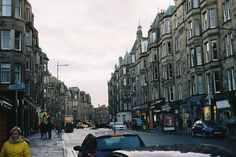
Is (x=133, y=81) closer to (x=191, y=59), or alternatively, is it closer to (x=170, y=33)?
(x=170, y=33)

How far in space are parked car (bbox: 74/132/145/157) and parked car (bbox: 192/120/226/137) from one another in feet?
76.3

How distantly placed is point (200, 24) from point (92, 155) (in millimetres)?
38885

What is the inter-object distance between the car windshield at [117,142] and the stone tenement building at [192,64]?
23933 millimetres

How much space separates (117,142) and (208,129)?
2395 centimetres

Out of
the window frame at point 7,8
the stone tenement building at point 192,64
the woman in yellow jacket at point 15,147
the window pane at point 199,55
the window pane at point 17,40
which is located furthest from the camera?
the window pane at point 199,55

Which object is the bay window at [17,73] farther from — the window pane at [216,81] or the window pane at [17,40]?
the window pane at [216,81]

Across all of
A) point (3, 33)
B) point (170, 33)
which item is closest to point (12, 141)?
point (3, 33)

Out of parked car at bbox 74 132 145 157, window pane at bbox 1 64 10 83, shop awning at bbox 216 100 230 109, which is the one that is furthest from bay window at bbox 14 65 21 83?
parked car at bbox 74 132 145 157

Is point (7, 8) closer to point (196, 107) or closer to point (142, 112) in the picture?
point (196, 107)

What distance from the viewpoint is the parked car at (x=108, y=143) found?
9344mm

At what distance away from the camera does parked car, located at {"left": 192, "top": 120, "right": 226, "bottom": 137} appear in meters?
31.9

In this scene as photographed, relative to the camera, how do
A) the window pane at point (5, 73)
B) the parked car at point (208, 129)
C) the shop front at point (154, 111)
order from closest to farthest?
the parked car at point (208, 129), the window pane at point (5, 73), the shop front at point (154, 111)

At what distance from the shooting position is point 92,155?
9.23 metres

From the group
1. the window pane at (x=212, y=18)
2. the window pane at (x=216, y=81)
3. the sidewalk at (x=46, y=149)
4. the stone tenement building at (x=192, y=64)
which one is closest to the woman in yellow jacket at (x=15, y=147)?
the sidewalk at (x=46, y=149)
